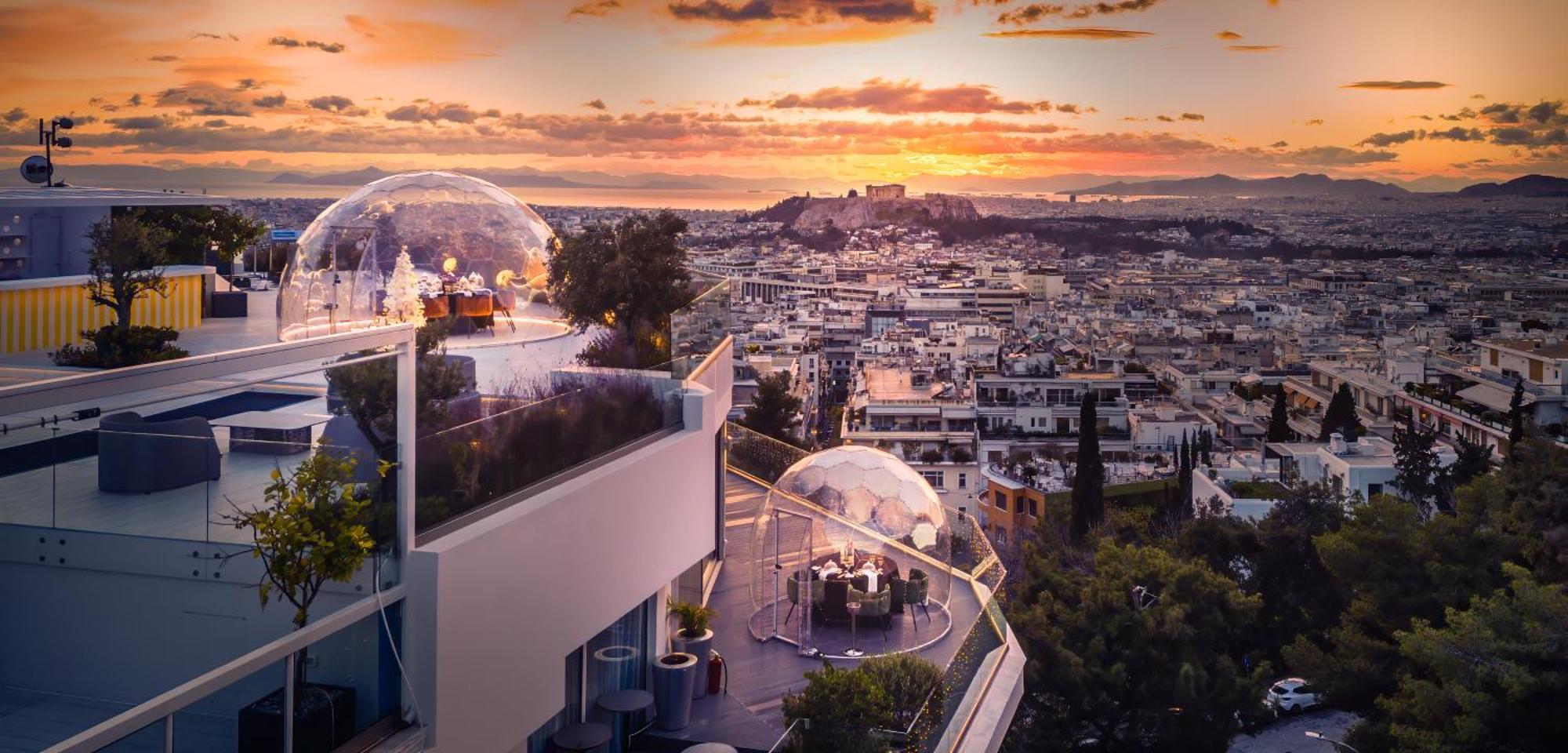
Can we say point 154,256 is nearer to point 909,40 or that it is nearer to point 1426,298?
point 909,40

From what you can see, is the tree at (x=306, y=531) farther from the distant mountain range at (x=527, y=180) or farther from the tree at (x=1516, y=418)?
the tree at (x=1516, y=418)

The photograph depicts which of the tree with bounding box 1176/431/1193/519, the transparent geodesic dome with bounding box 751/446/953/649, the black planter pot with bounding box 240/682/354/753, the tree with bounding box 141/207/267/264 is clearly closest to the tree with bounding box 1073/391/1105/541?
the tree with bounding box 1176/431/1193/519

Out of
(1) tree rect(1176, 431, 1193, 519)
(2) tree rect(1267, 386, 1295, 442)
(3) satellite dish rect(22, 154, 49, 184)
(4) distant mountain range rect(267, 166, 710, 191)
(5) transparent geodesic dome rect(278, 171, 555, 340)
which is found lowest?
(1) tree rect(1176, 431, 1193, 519)

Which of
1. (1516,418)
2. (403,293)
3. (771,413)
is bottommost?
(771,413)

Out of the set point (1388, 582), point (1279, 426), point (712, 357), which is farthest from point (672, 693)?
point (1279, 426)

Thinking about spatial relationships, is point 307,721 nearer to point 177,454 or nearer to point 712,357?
point 177,454

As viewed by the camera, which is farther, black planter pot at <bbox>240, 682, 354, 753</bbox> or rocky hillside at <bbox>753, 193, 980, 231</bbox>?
rocky hillside at <bbox>753, 193, 980, 231</bbox>

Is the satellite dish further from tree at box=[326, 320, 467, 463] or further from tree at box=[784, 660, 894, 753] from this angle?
tree at box=[784, 660, 894, 753]

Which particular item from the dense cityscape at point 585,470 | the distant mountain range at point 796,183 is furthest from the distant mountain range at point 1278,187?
the dense cityscape at point 585,470
